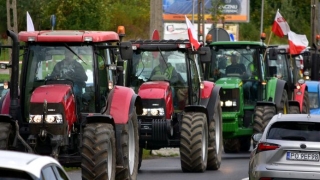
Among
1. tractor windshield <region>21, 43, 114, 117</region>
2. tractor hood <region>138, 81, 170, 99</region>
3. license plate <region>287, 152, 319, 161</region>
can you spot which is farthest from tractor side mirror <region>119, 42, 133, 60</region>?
tractor hood <region>138, 81, 170, 99</region>

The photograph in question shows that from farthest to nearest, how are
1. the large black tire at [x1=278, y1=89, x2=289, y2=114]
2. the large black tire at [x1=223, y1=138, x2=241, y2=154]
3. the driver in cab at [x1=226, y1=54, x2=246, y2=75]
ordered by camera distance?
the large black tire at [x1=223, y1=138, x2=241, y2=154], the large black tire at [x1=278, y1=89, x2=289, y2=114], the driver in cab at [x1=226, y1=54, x2=246, y2=75]

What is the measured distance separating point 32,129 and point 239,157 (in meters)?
10.4

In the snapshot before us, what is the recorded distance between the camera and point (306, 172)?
14828mm

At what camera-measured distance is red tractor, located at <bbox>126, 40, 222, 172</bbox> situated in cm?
2008

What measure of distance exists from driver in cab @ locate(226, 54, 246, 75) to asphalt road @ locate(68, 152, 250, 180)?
6.45 feet

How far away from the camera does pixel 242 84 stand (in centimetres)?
2473

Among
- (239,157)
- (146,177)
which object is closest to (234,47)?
(239,157)

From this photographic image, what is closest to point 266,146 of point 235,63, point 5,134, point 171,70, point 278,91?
point 5,134

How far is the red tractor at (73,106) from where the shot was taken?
1554 cm

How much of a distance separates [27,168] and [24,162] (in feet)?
0.72

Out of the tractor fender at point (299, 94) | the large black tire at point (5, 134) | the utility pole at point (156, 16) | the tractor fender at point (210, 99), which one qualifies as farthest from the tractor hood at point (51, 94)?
the tractor fender at point (299, 94)

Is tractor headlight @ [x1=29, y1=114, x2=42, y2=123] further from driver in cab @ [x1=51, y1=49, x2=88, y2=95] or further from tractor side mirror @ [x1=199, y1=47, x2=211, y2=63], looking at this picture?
tractor side mirror @ [x1=199, y1=47, x2=211, y2=63]

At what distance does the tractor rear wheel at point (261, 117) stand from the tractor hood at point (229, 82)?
70 centimetres

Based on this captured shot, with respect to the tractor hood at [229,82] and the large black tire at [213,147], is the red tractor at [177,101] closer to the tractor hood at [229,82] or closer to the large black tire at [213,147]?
the large black tire at [213,147]
